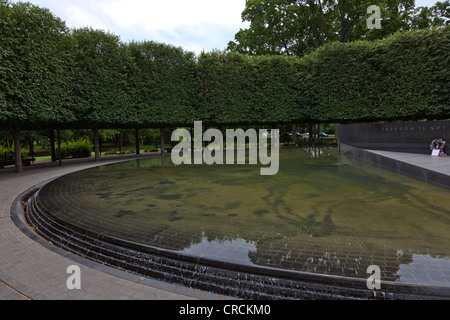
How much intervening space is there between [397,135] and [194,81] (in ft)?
54.7

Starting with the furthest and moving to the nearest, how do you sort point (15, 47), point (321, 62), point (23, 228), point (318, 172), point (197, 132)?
point (197, 132) → point (321, 62) → point (15, 47) → point (318, 172) → point (23, 228)

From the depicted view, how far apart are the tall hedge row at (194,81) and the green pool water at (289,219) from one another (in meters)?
8.98

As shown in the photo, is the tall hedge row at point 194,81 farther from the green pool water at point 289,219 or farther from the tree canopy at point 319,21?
the green pool water at point 289,219

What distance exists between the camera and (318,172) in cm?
1236

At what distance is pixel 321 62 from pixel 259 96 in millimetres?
6489

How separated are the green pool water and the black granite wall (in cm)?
706

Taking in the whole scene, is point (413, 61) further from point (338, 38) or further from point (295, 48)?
point (295, 48)

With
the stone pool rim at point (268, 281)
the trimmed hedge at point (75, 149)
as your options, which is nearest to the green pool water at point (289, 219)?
the stone pool rim at point (268, 281)

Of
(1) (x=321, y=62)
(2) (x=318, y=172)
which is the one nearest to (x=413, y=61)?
(1) (x=321, y=62)

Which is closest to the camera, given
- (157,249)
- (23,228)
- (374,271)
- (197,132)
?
(374,271)

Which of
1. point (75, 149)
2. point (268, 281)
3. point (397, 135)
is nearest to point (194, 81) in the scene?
point (75, 149)

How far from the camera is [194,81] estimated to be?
23.9m
